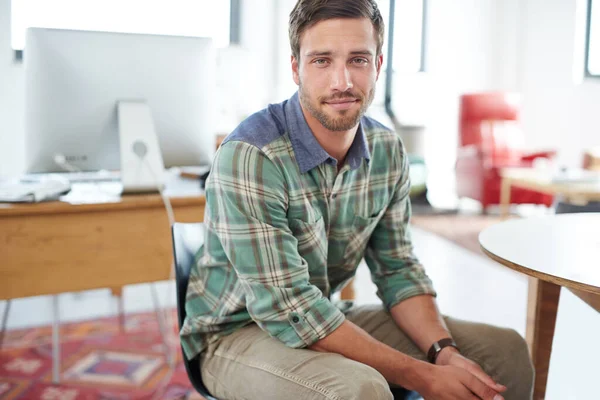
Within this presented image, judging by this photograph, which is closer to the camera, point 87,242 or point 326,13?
point 326,13

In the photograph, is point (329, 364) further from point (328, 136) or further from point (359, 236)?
point (328, 136)

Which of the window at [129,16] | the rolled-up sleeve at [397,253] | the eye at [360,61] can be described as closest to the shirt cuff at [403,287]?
the rolled-up sleeve at [397,253]

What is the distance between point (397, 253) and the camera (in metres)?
1.38

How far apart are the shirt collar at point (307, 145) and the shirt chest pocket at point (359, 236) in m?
0.12

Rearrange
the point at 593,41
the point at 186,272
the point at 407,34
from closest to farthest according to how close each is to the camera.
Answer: the point at 186,272, the point at 593,41, the point at 407,34

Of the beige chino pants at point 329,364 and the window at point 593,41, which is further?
the window at point 593,41

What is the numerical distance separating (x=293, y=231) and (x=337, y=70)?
33 centimetres

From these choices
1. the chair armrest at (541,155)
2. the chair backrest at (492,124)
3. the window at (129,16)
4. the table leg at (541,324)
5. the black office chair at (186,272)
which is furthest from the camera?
the chair backrest at (492,124)

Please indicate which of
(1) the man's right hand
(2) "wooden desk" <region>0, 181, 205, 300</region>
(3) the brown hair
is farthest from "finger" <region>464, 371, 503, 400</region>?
(2) "wooden desk" <region>0, 181, 205, 300</region>

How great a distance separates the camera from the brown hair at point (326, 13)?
1199mm

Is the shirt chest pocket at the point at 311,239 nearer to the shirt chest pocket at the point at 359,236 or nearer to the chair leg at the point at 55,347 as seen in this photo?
the shirt chest pocket at the point at 359,236

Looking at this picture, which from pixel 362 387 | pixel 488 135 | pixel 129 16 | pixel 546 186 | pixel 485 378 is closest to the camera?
pixel 362 387

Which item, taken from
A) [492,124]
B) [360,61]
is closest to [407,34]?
[492,124]

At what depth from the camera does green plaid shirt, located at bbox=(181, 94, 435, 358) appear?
1125 mm
